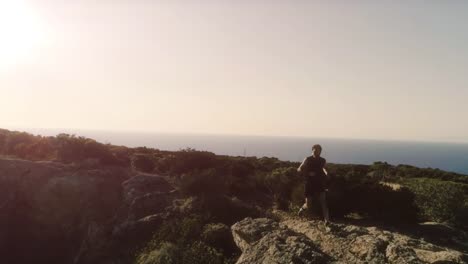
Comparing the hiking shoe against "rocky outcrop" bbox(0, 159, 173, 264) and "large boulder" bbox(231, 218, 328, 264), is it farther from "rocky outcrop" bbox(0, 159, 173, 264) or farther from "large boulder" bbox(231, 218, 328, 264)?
"rocky outcrop" bbox(0, 159, 173, 264)

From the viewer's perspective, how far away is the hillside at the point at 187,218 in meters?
10.8

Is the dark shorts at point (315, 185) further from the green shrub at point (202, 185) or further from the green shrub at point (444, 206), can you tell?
the green shrub at point (444, 206)

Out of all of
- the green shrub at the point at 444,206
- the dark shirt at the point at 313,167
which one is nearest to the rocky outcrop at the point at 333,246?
the dark shirt at the point at 313,167

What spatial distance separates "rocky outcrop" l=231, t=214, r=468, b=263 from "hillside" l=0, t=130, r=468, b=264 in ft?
0.14

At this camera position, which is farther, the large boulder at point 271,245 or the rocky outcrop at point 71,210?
the rocky outcrop at point 71,210

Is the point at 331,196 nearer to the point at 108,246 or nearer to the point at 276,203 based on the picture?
the point at 276,203

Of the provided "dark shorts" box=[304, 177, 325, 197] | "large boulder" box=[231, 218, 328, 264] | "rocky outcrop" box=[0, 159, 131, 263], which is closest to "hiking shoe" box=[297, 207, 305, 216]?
"dark shorts" box=[304, 177, 325, 197]

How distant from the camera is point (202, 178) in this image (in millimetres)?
18125

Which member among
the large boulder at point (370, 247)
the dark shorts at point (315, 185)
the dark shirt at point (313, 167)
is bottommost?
the large boulder at point (370, 247)

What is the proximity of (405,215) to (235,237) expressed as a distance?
26.9ft

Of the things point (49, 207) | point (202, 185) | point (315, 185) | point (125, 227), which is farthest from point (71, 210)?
point (315, 185)

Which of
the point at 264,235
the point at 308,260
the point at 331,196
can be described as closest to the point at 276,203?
the point at 331,196

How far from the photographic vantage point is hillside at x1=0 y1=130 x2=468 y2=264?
10.8 m

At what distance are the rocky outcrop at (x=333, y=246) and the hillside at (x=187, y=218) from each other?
0.14 feet
